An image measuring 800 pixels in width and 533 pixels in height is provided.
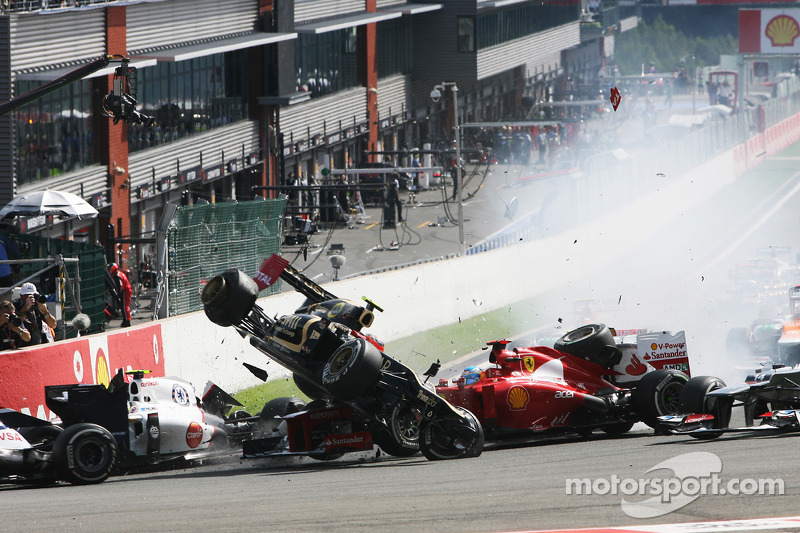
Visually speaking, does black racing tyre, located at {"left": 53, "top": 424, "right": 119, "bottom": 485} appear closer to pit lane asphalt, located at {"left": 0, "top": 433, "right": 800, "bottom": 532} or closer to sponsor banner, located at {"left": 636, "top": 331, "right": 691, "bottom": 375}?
pit lane asphalt, located at {"left": 0, "top": 433, "right": 800, "bottom": 532}

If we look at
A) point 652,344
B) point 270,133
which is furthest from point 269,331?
point 270,133

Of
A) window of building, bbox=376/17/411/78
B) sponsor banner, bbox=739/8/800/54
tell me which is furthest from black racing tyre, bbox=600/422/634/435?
sponsor banner, bbox=739/8/800/54

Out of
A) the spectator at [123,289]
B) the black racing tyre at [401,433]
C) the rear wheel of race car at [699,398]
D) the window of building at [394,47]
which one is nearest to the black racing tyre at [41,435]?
the black racing tyre at [401,433]

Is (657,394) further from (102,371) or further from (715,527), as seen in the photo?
(102,371)

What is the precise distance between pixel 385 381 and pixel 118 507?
391 centimetres

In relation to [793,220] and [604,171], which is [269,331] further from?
[793,220]

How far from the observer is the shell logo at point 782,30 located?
74750 mm

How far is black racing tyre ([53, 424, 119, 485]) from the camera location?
13.1 m

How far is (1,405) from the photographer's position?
589 inches

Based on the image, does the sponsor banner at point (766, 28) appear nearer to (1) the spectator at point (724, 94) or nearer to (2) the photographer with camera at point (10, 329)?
(1) the spectator at point (724, 94)

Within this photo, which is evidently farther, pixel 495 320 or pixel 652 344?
pixel 495 320

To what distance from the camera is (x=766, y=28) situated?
7481 cm

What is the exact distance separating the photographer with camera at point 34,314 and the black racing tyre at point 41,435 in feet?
9.94

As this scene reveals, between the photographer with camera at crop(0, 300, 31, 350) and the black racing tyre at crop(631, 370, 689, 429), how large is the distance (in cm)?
818
